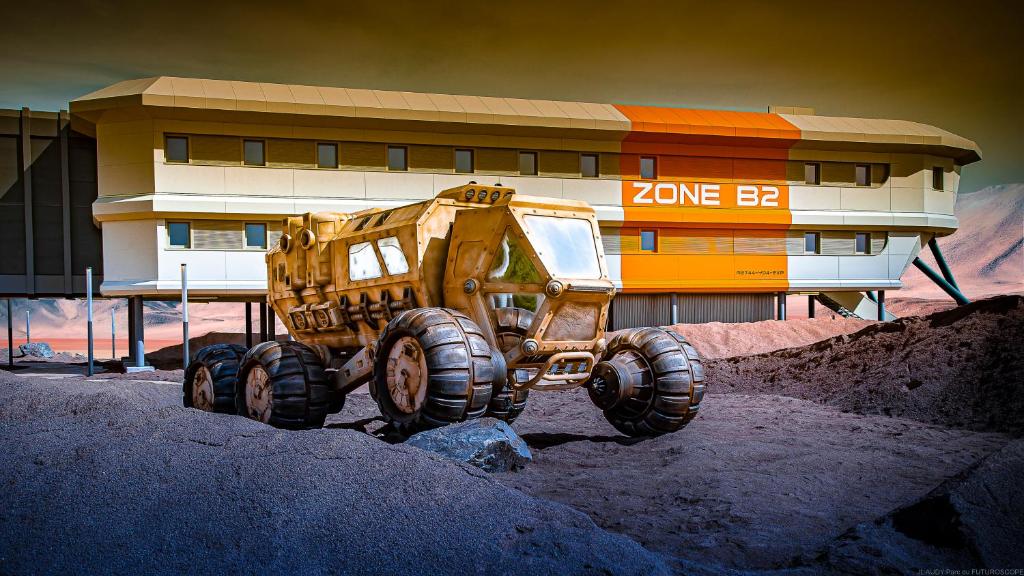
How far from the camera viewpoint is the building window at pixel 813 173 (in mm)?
28922

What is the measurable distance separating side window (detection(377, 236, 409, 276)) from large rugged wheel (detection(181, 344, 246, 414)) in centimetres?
270

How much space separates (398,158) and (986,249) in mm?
115626

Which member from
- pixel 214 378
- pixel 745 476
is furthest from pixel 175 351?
pixel 745 476

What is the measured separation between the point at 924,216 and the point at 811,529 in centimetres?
2717

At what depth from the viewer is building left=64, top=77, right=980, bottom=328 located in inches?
939

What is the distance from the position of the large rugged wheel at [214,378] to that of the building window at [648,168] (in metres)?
17.5

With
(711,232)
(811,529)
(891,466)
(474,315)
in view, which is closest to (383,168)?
(711,232)

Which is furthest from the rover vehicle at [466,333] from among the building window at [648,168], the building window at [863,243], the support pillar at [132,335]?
the building window at [863,243]

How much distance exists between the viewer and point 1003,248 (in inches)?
4572

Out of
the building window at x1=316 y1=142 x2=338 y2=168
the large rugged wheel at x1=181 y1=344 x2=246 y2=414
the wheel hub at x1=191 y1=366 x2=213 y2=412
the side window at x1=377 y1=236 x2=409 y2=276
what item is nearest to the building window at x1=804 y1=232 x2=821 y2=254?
the building window at x1=316 y1=142 x2=338 y2=168

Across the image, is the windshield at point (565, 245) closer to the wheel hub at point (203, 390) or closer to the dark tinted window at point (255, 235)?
the wheel hub at point (203, 390)

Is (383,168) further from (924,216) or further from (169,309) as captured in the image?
(169,309)

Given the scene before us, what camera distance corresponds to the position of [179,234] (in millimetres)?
24000

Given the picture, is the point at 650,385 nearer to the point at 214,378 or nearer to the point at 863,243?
the point at 214,378
